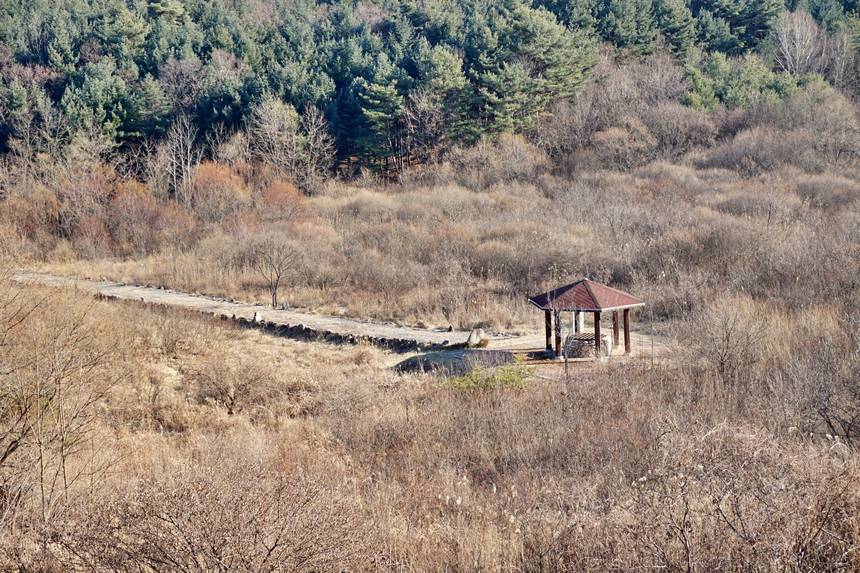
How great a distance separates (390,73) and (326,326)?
2659cm

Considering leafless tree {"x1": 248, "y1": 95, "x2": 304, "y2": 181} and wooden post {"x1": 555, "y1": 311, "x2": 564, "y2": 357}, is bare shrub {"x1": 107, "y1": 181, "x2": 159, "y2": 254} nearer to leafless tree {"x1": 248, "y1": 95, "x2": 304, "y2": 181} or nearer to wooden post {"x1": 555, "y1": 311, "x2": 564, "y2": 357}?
leafless tree {"x1": 248, "y1": 95, "x2": 304, "y2": 181}

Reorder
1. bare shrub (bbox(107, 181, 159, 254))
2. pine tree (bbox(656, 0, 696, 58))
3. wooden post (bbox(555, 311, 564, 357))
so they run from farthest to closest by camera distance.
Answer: pine tree (bbox(656, 0, 696, 58))
bare shrub (bbox(107, 181, 159, 254))
wooden post (bbox(555, 311, 564, 357))

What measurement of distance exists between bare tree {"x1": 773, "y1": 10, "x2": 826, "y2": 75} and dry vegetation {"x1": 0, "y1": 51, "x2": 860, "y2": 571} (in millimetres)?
14233

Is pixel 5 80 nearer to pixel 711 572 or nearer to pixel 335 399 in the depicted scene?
pixel 335 399

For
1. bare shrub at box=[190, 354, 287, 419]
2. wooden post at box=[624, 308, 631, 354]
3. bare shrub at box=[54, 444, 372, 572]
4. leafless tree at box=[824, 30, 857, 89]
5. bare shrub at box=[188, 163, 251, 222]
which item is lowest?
bare shrub at box=[190, 354, 287, 419]

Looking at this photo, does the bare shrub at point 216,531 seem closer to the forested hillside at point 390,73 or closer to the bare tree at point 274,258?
the bare tree at point 274,258

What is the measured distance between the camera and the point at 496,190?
3244 cm

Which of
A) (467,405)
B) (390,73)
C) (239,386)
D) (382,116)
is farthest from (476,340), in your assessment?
(390,73)

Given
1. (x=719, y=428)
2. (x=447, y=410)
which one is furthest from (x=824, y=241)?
(x=719, y=428)

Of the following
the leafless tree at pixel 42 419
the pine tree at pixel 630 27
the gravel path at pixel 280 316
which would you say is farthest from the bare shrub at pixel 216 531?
the pine tree at pixel 630 27

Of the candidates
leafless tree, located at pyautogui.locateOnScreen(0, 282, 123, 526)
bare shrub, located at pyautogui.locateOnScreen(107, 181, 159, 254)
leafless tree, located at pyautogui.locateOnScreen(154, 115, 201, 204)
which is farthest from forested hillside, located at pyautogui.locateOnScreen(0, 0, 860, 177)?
leafless tree, located at pyautogui.locateOnScreen(0, 282, 123, 526)

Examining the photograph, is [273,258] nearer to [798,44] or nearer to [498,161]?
[498,161]

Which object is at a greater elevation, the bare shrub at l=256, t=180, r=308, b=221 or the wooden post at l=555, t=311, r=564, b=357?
the bare shrub at l=256, t=180, r=308, b=221

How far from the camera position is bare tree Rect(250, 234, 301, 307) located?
74.8 ft
